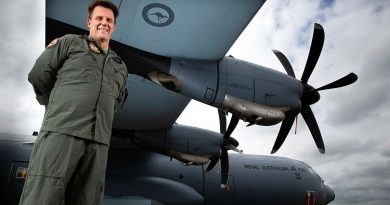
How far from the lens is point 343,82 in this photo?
681cm

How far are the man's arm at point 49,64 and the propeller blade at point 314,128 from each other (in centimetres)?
595

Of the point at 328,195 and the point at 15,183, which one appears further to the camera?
the point at 328,195

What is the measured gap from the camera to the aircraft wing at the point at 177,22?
4945 mm

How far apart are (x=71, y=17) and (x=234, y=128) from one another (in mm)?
5117

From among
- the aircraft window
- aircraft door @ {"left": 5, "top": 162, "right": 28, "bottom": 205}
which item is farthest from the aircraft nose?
aircraft door @ {"left": 5, "top": 162, "right": 28, "bottom": 205}

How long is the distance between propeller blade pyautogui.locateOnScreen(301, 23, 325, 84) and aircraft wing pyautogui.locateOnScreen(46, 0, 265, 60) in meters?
1.77

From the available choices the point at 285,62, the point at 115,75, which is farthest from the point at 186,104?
the point at 115,75

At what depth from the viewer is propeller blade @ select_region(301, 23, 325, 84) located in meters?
6.12

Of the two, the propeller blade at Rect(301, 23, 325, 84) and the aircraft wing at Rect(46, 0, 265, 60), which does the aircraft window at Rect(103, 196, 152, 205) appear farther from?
the propeller blade at Rect(301, 23, 325, 84)

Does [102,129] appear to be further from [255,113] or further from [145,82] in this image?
[145,82]

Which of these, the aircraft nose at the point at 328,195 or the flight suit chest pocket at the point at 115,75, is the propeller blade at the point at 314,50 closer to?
the flight suit chest pocket at the point at 115,75

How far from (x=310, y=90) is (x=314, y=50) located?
83cm

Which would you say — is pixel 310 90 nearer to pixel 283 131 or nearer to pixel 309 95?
pixel 309 95

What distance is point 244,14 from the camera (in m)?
5.07
